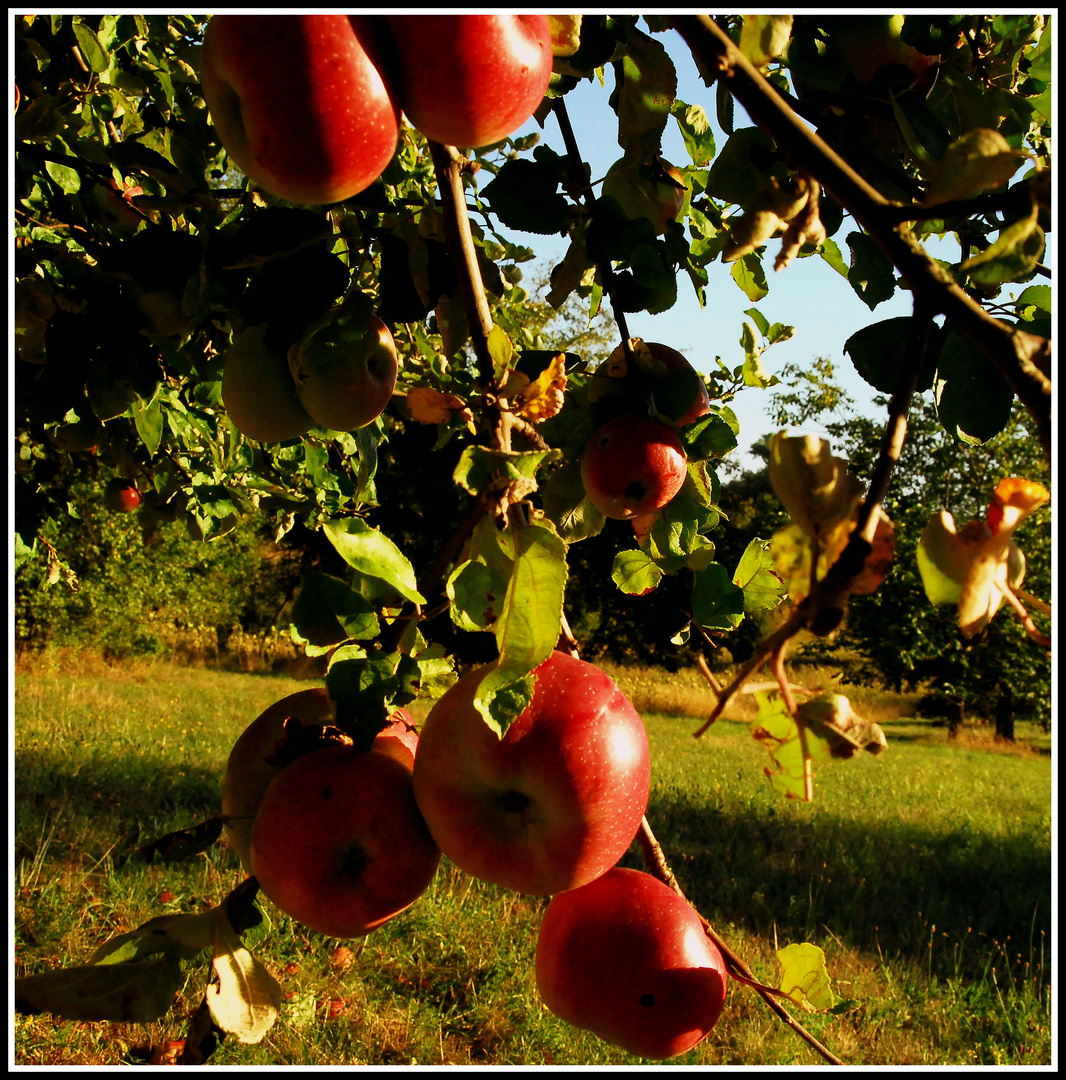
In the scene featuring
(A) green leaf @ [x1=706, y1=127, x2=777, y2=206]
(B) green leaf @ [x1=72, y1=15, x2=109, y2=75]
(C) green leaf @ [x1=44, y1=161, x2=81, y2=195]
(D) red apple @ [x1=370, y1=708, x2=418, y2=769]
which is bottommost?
(D) red apple @ [x1=370, y1=708, x2=418, y2=769]

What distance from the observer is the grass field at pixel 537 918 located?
2639mm

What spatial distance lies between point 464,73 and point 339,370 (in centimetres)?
27

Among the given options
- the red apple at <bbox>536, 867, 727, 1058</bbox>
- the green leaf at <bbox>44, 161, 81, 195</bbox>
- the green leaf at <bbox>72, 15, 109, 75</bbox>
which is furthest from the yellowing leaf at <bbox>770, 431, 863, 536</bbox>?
the green leaf at <bbox>72, 15, 109, 75</bbox>

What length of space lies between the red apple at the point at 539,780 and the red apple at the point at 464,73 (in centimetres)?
41

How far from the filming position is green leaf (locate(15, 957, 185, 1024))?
589 millimetres

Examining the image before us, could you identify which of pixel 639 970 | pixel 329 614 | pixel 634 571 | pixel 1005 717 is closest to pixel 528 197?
pixel 634 571

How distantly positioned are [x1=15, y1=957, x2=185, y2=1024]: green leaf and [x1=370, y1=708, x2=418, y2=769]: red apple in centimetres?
23

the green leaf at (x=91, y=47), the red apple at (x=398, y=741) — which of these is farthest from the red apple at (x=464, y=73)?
the green leaf at (x=91, y=47)

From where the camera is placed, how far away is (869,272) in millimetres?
994

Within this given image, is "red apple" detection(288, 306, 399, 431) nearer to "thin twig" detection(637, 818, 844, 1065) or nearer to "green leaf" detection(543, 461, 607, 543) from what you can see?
"green leaf" detection(543, 461, 607, 543)

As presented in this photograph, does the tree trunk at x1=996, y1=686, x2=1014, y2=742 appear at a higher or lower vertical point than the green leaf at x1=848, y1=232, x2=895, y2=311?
lower

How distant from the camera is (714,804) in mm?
5461

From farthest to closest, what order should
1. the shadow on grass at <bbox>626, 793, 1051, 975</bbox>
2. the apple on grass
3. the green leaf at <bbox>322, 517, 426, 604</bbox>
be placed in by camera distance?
the shadow on grass at <bbox>626, 793, 1051, 975</bbox>
the apple on grass
the green leaf at <bbox>322, 517, 426, 604</bbox>

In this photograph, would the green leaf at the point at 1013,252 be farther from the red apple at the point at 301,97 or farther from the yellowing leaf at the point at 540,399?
the red apple at the point at 301,97
